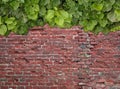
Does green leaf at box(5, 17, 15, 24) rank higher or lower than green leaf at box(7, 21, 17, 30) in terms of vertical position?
higher

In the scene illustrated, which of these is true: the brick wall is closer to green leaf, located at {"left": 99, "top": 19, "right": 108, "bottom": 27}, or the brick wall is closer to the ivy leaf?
green leaf, located at {"left": 99, "top": 19, "right": 108, "bottom": 27}

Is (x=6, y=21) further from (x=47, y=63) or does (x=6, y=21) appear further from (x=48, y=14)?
(x=47, y=63)

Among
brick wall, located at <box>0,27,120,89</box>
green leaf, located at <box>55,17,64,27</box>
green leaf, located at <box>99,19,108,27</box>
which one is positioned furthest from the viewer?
brick wall, located at <box>0,27,120,89</box>

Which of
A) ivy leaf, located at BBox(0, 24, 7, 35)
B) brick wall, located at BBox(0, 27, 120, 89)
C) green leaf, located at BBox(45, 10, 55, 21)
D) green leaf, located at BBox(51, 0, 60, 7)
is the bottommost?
brick wall, located at BBox(0, 27, 120, 89)

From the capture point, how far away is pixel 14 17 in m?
1.88

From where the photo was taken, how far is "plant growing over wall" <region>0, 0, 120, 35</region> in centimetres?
182

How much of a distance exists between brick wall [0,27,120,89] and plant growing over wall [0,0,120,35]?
2531mm

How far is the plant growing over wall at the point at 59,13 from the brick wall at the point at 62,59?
253cm

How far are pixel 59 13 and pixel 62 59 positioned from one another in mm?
2703

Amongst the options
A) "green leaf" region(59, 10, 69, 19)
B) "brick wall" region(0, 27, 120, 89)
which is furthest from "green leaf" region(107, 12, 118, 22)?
"brick wall" region(0, 27, 120, 89)

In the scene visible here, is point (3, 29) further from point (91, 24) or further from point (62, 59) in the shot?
point (62, 59)

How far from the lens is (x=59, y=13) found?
1.82 metres

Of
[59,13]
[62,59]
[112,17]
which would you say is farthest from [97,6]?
[62,59]

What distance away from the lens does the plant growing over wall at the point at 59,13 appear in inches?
71.6
